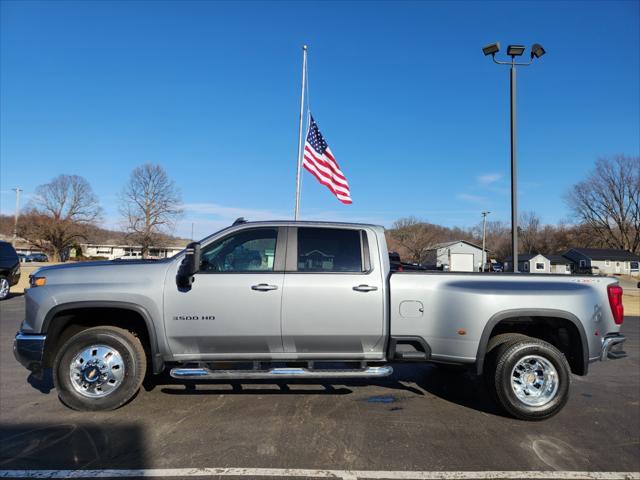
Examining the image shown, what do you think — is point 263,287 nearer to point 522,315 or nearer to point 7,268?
point 522,315

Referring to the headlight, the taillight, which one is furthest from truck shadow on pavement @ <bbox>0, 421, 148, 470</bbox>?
the taillight

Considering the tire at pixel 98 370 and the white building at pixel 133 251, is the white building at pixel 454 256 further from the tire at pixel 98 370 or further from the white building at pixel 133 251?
the tire at pixel 98 370

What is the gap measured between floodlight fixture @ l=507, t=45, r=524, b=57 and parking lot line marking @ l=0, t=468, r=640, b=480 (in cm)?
938

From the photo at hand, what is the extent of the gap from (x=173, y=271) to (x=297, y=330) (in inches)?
55.8

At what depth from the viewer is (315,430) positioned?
160 inches

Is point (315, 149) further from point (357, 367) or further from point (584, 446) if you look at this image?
point (584, 446)

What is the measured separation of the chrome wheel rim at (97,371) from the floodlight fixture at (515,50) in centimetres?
1025

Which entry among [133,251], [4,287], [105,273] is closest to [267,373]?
[105,273]

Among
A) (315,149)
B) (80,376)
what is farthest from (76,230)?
(80,376)

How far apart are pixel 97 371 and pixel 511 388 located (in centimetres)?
420

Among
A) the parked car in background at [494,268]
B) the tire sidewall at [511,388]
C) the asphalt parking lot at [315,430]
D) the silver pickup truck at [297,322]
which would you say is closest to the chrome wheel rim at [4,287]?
the asphalt parking lot at [315,430]

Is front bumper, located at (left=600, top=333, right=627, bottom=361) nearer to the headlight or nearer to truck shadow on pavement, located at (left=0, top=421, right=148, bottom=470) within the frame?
truck shadow on pavement, located at (left=0, top=421, right=148, bottom=470)

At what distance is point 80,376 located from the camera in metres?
4.42

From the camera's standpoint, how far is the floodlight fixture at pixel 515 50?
10.0m
